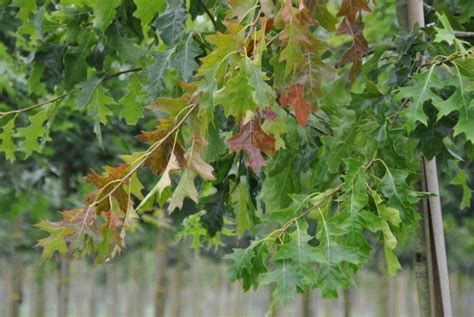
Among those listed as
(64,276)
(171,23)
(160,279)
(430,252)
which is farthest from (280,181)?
(160,279)

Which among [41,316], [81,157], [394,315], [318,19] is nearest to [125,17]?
[318,19]

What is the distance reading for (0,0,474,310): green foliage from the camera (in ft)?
5.71

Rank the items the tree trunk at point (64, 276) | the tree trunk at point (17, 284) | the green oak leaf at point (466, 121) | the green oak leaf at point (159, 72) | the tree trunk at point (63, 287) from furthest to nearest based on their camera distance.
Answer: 1. the tree trunk at point (17, 284)
2. the tree trunk at point (63, 287)
3. the tree trunk at point (64, 276)
4. the green oak leaf at point (159, 72)
5. the green oak leaf at point (466, 121)

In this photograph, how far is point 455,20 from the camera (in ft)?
8.80

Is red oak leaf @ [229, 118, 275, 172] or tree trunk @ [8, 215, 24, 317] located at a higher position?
tree trunk @ [8, 215, 24, 317]

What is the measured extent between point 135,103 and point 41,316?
7.06 metres

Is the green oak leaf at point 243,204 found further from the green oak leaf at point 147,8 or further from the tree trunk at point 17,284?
the tree trunk at point 17,284

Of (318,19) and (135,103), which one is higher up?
(135,103)

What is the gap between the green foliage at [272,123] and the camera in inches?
68.5

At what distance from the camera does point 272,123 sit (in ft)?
6.26

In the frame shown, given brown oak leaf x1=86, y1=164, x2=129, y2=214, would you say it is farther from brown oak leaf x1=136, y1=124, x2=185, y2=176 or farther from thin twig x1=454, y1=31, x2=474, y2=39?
thin twig x1=454, y1=31, x2=474, y2=39

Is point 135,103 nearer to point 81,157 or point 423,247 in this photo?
point 423,247

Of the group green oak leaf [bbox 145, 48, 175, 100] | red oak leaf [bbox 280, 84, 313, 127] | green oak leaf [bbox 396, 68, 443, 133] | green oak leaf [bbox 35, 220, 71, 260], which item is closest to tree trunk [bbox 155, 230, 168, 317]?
green oak leaf [bbox 145, 48, 175, 100]

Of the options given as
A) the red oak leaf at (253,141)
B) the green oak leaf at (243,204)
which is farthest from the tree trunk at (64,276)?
the red oak leaf at (253,141)
